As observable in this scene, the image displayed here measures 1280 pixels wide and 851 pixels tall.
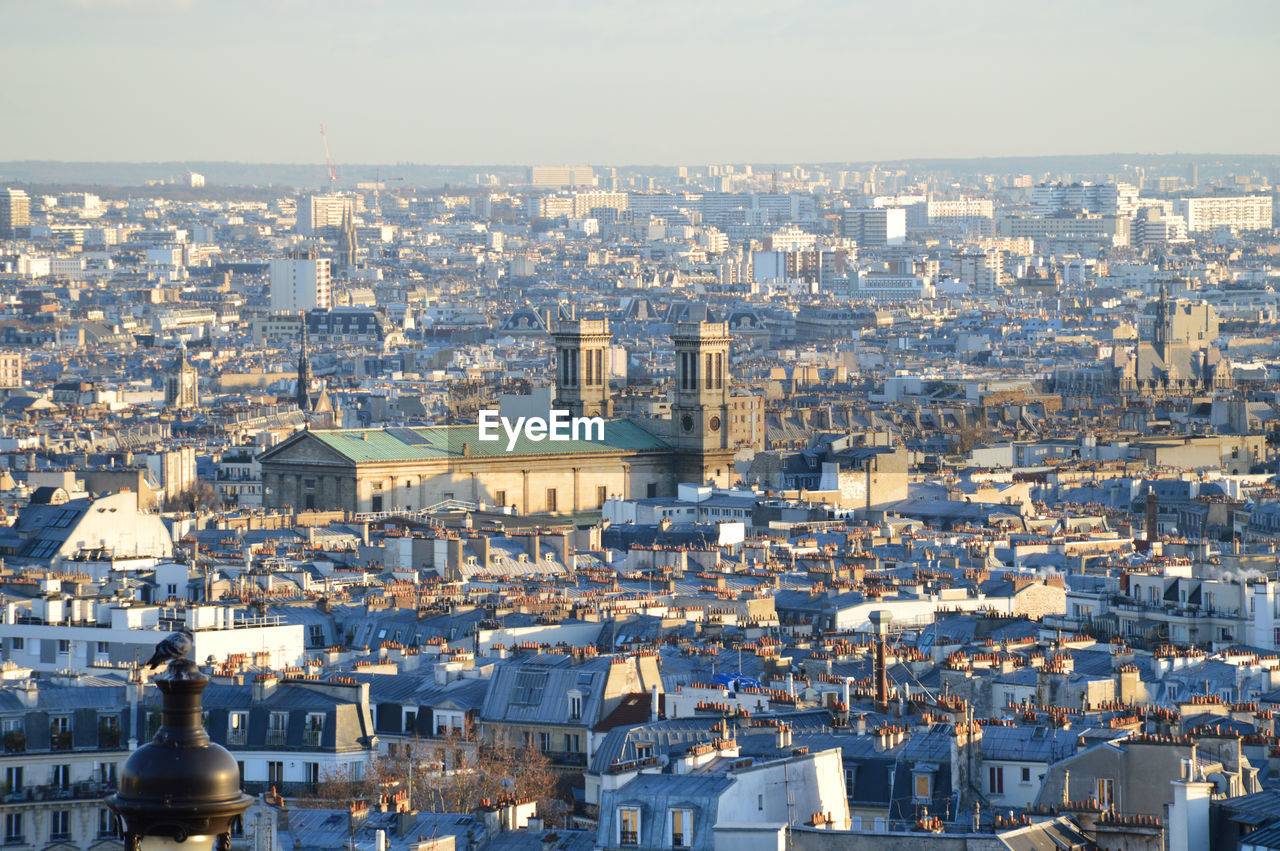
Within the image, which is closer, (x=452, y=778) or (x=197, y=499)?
(x=452, y=778)

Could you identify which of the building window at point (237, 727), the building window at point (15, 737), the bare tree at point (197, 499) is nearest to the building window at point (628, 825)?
the building window at point (15, 737)

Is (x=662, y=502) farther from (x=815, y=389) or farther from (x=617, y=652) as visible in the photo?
(x=815, y=389)

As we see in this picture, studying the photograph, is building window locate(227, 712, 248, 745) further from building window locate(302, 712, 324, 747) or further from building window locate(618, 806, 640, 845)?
building window locate(618, 806, 640, 845)

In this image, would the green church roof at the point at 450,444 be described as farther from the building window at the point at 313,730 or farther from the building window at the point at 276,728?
the building window at the point at 276,728

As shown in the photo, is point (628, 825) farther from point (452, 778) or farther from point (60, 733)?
point (60, 733)

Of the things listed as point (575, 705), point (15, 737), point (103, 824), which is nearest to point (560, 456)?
point (575, 705)

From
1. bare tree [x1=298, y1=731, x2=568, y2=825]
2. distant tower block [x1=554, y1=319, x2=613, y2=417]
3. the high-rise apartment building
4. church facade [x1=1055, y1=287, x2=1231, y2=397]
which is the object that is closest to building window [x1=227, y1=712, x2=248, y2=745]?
bare tree [x1=298, y1=731, x2=568, y2=825]
